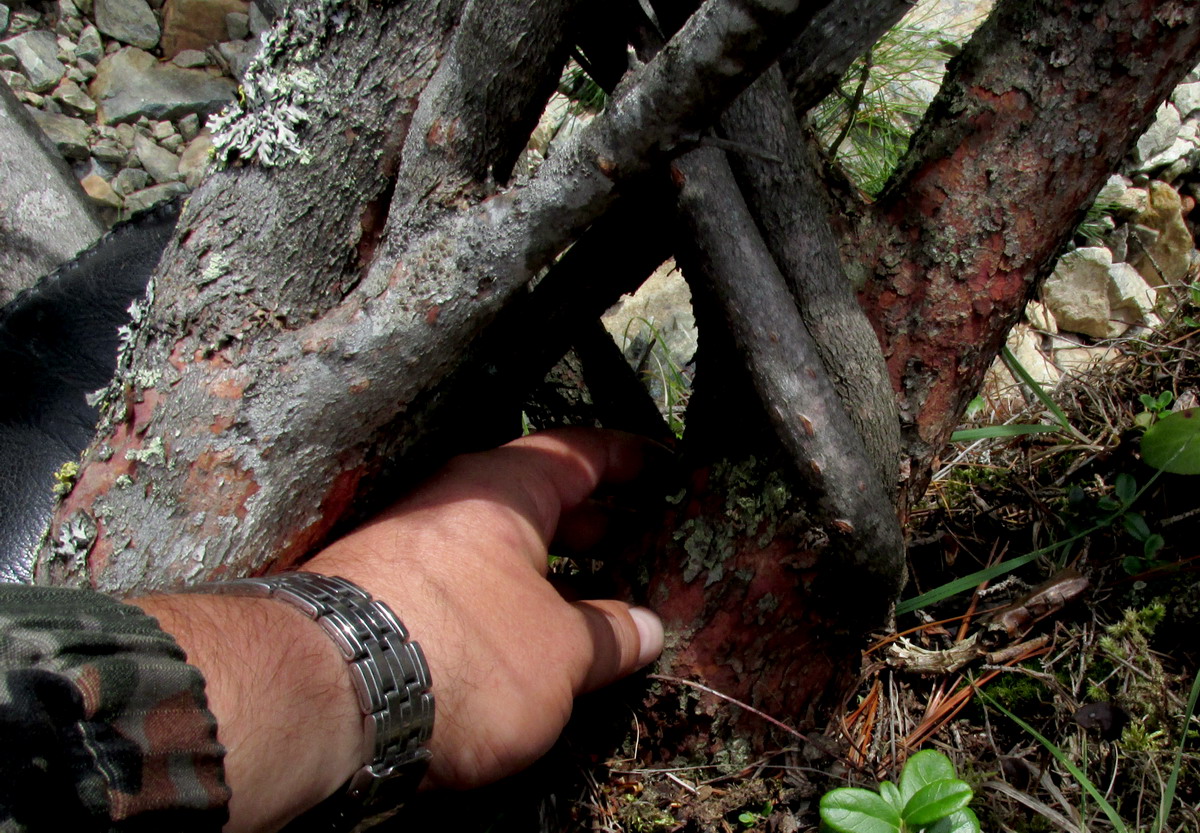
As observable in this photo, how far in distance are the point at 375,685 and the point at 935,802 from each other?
31.0 inches

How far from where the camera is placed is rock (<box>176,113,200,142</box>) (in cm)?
477

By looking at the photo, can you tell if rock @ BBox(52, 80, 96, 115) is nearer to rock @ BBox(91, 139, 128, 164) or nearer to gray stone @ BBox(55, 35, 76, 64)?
gray stone @ BBox(55, 35, 76, 64)

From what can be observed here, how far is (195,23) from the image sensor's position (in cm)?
492

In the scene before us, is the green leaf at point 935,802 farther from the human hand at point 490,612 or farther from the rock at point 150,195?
Answer: the rock at point 150,195

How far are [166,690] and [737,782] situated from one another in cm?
96

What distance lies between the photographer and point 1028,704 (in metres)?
1.51

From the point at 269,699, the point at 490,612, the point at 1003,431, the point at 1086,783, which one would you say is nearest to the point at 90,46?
the point at 490,612

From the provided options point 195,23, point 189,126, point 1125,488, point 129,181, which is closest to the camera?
point 1125,488

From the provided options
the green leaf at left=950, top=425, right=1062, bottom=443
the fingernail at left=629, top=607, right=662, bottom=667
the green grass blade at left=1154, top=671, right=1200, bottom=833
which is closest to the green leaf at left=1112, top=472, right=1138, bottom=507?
the green leaf at left=950, top=425, right=1062, bottom=443

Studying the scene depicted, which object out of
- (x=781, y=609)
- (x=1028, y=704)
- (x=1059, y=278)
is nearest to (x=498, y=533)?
(x=781, y=609)

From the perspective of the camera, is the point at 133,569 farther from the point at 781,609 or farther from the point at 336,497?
the point at 781,609

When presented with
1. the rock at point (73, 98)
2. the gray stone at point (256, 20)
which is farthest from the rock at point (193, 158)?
the gray stone at point (256, 20)

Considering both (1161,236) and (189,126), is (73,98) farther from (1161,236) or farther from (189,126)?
(1161,236)

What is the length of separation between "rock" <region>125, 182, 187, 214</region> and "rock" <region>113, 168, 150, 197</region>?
42 mm
